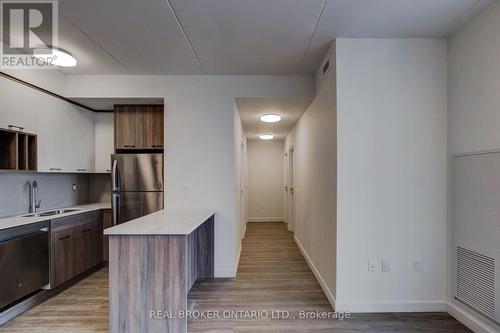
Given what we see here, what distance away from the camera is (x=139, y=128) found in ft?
12.1

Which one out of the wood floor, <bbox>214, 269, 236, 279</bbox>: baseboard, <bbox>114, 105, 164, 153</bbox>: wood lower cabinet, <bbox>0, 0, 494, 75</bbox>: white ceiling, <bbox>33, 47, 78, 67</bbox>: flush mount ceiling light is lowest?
the wood floor

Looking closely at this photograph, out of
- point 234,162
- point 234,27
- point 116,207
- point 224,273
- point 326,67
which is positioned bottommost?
point 224,273

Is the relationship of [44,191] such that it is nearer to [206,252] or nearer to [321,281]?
[206,252]

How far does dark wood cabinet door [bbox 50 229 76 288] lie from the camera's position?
282cm

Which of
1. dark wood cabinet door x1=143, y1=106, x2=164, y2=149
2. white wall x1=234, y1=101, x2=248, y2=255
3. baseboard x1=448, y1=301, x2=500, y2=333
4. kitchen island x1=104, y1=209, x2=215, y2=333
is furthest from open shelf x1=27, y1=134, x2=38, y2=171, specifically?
baseboard x1=448, y1=301, x2=500, y2=333

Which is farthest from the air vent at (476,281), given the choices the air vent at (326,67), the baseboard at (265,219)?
the baseboard at (265,219)

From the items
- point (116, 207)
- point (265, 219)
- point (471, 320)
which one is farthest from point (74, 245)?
point (265, 219)

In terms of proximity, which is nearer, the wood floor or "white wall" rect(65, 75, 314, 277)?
the wood floor

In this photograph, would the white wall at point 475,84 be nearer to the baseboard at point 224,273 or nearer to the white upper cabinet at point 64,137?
the baseboard at point 224,273

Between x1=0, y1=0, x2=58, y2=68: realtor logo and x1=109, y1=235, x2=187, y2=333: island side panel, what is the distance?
194 centimetres

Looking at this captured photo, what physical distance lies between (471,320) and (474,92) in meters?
1.97

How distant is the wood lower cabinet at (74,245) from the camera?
284cm

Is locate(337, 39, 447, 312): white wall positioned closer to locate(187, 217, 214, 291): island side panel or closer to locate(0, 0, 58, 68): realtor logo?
locate(187, 217, 214, 291): island side panel

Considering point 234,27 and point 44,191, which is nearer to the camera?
point 234,27
